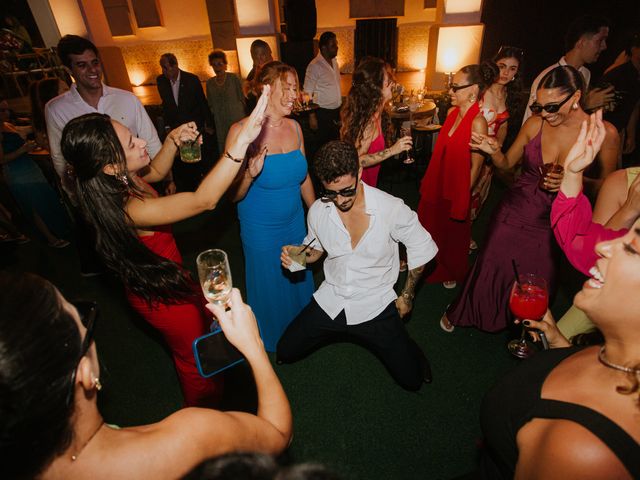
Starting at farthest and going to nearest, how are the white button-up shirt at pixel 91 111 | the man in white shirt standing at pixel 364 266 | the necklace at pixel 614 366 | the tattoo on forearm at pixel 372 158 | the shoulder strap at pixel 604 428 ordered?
the tattoo on forearm at pixel 372 158, the white button-up shirt at pixel 91 111, the man in white shirt standing at pixel 364 266, the necklace at pixel 614 366, the shoulder strap at pixel 604 428

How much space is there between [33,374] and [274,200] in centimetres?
203

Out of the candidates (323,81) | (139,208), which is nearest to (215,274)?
(139,208)

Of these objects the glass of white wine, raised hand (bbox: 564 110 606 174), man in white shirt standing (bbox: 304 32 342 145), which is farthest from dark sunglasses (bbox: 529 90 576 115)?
man in white shirt standing (bbox: 304 32 342 145)

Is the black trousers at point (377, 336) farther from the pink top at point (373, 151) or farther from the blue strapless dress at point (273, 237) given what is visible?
the pink top at point (373, 151)

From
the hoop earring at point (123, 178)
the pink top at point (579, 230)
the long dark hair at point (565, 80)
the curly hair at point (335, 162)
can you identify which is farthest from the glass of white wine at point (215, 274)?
the long dark hair at point (565, 80)

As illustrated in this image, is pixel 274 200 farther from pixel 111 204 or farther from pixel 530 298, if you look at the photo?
pixel 530 298

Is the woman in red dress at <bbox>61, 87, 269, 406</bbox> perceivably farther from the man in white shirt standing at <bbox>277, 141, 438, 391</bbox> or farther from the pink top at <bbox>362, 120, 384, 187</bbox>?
the pink top at <bbox>362, 120, 384, 187</bbox>

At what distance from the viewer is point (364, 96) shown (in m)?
3.32

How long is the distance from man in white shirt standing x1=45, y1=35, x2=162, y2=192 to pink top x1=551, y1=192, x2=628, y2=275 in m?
3.34

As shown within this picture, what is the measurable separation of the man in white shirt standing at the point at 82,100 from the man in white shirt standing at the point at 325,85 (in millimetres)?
3408

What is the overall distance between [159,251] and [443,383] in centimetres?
224

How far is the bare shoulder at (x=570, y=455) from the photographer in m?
0.80

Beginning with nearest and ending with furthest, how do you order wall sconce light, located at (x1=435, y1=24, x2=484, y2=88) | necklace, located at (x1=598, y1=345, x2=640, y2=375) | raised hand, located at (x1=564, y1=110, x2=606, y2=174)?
necklace, located at (x1=598, y1=345, x2=640, y2=375), raised hand, located at (x1=564, y1=110, x2=606, y2=174), wall sconce light, located at (x1=435, y1=24, x2=484, y2=88)

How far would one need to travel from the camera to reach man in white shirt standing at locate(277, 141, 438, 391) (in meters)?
2.19
